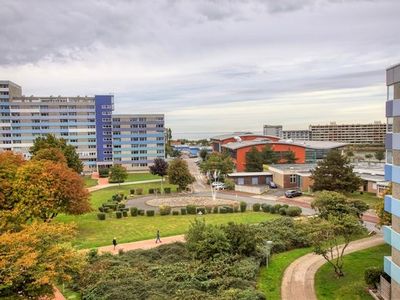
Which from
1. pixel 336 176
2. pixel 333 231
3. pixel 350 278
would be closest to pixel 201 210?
pixel 336 176

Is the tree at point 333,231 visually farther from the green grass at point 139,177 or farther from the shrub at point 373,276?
the green grass at point 139,177

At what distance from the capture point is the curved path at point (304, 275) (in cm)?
2084

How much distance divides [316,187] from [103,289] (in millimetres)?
32791

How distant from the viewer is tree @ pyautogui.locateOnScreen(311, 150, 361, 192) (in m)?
45.2

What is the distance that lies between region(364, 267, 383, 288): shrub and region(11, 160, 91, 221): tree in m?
23.8

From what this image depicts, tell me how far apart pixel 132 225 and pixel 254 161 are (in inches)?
1450

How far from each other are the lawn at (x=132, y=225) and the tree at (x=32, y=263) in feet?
40.8

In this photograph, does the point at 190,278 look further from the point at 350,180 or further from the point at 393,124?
the point at 350,180

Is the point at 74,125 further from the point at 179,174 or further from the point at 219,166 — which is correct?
the point at 179,174

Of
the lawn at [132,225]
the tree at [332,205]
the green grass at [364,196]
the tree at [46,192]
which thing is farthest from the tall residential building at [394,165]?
the green grass at [364,196]

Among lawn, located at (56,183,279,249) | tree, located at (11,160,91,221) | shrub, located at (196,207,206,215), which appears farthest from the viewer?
shrub, located at (196,207,206,215)

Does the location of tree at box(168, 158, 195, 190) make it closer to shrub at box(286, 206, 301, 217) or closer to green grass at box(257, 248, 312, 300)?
shrub at box(286, 206, 301, 217)

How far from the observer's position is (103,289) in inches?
801

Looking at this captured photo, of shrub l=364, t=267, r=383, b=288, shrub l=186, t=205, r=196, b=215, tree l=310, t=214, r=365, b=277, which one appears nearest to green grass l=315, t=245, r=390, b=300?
shrub l=364, t=267, r=383, b=288
